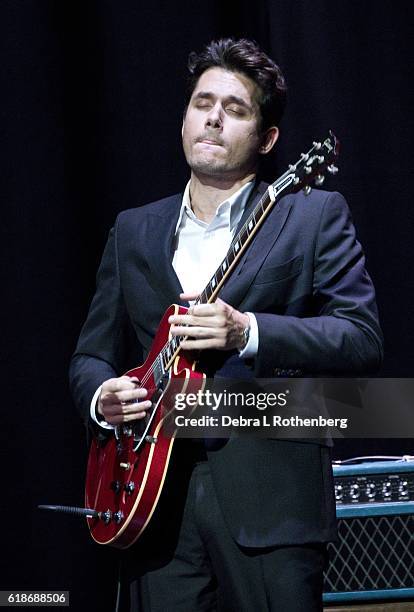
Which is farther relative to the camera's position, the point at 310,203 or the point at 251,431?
the point at 310,203

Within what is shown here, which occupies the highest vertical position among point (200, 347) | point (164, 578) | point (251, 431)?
point (200, 347)

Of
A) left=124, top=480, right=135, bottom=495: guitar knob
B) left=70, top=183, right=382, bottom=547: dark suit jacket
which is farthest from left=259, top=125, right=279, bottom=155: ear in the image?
left=124, top=480, right=135, bottom=495: guitar knob

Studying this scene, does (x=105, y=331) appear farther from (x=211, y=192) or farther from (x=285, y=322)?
(x=285, y=322)

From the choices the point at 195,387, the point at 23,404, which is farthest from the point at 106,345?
the point at 23,404

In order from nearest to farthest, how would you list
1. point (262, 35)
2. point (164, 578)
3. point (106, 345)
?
1. point (164, 578)
2. point (106, 345)
3. point (262, 35)

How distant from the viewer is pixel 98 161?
2.93 meters

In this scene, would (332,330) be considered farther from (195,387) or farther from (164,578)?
(164,578)

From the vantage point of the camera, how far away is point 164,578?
1900mm

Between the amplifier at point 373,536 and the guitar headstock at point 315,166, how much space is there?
841mm

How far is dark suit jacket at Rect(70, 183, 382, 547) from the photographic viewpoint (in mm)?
1812

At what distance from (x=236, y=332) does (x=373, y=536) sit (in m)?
0.91

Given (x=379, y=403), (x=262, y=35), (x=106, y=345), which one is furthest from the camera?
(x=262, y=35)

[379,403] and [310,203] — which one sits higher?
[310,203]

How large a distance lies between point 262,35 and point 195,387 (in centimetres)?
154
